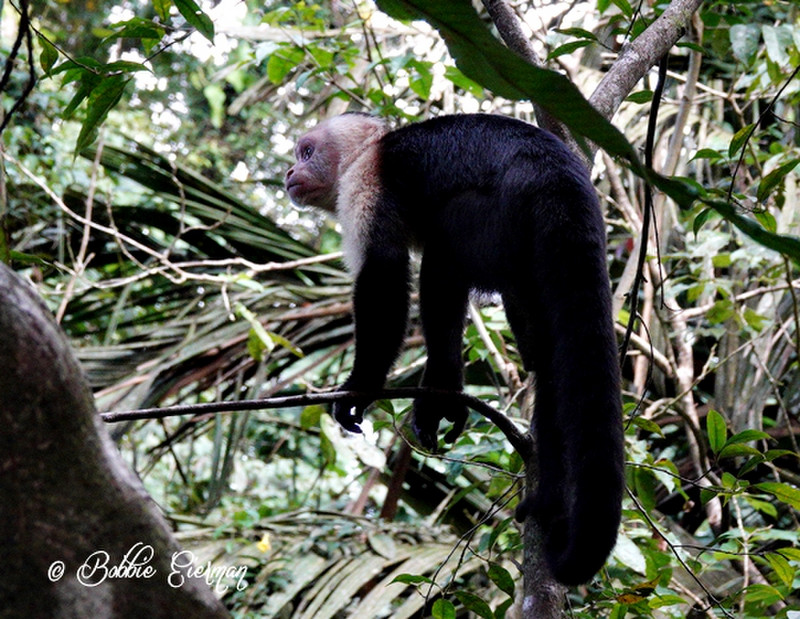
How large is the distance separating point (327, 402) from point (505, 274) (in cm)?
52

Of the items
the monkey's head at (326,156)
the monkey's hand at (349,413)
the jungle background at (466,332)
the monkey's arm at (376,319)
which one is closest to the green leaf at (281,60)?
the jungle background at (466,332)

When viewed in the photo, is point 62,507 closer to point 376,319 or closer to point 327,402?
point 327,402

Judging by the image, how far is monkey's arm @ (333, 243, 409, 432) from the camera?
2336mm

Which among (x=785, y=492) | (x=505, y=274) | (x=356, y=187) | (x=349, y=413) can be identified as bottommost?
(x=785, y=492)

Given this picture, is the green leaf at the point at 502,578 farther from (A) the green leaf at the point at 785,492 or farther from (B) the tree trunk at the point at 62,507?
(B) the tree trunk at the point at 62,507

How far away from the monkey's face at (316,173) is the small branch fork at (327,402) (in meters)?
1.04

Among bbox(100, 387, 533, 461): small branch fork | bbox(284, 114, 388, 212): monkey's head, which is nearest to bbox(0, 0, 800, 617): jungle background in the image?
bbox(100, 387, 533, 461): small branch fork

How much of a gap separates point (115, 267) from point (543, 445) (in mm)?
3771

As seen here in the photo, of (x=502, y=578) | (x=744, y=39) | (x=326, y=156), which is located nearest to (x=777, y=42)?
(x=744, y=39)

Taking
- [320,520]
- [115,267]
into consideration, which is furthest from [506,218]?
[115,267]

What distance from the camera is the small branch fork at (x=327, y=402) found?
1637mm

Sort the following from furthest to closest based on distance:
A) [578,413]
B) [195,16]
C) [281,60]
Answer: [281,60] → [195,16] → [578,413]

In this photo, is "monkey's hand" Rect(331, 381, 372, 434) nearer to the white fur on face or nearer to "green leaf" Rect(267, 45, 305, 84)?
the white fur on face

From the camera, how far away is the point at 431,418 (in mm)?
2510
